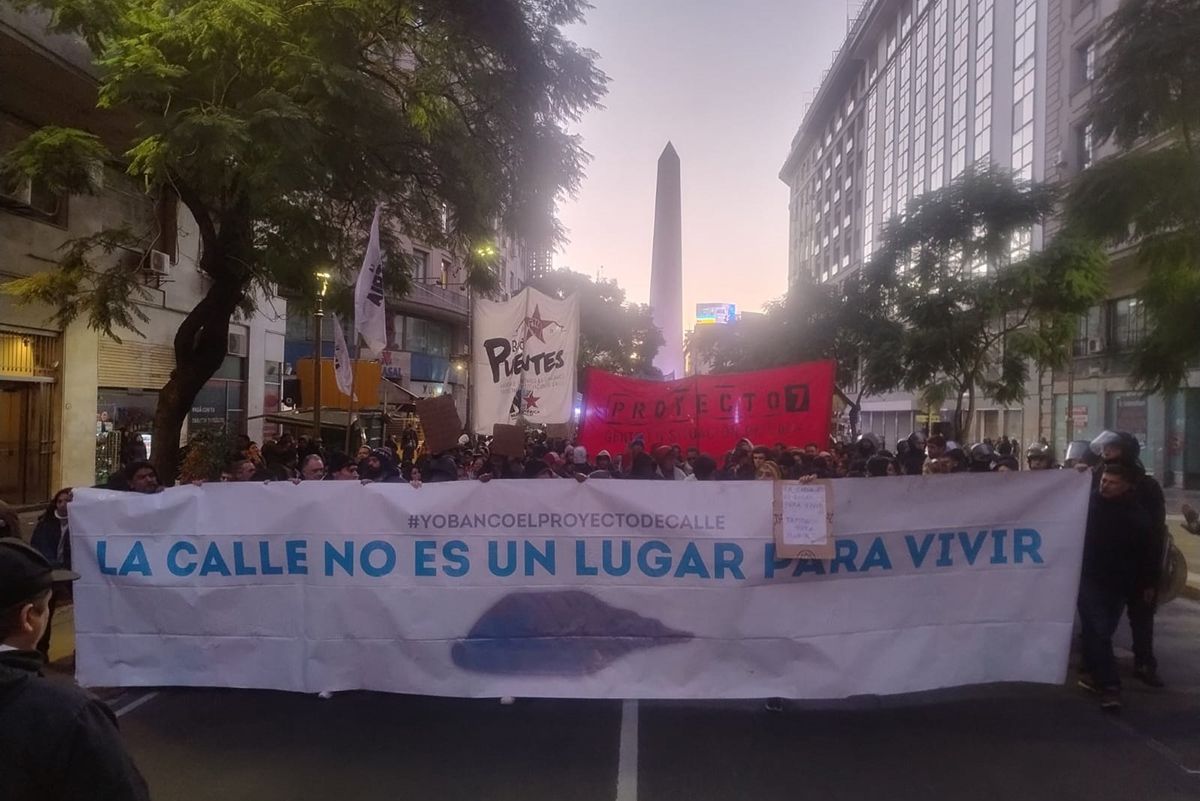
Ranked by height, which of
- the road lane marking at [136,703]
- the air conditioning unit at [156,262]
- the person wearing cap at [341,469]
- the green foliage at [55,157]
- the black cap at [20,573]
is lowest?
the road lane marking at [136,703]

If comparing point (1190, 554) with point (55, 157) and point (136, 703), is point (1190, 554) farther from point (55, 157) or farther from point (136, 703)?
point (55, 157)

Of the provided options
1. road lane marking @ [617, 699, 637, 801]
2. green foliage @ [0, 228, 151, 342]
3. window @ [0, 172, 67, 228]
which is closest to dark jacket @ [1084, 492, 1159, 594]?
road lane marking @ [617, 699, 637, 801]

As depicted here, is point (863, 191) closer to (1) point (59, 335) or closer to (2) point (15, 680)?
(1) point (59, 335)

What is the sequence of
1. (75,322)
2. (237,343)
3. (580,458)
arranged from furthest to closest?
(237,343), (75,322), (580,458)

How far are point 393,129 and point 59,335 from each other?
285 inches

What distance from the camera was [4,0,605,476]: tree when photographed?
31.3 feet

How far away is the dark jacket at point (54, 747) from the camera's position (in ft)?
6.01

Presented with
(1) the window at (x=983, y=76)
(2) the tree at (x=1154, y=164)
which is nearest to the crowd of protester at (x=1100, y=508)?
(2) the tree at (x=1154, y=164)

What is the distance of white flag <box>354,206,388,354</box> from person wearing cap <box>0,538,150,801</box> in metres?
7.39

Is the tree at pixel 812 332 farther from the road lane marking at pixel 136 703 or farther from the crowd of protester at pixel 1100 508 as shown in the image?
the road lane marking at pixel 136 703

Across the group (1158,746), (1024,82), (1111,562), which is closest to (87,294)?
(1111,562)

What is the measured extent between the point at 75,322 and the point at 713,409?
1097 cm

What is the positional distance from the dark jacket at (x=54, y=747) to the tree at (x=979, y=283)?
22.4 m

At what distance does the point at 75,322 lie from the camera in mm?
14977
